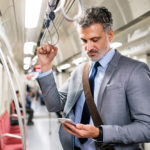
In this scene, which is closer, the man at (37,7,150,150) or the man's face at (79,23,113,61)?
the man at (37,7,150,150)

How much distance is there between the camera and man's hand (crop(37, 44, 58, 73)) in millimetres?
1456

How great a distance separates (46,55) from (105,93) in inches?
23.0

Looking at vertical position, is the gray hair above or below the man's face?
above

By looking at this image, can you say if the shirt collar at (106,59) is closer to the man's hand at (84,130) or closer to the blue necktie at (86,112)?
the blue necktie at (86,112)

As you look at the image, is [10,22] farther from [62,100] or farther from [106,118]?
[106,118]

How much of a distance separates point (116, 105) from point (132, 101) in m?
0.10

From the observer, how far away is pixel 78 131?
109cm

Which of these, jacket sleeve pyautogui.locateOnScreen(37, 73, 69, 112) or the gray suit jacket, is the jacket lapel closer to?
the gray suit jacket

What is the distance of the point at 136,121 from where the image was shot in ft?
3.77

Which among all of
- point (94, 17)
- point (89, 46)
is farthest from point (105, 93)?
point (94, 17)

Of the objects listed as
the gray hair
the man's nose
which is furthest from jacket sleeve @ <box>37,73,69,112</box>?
the gray hair

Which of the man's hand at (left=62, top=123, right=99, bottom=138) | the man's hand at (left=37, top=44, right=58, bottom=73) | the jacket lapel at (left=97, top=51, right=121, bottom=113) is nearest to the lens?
the man's hand at (left=62, top=123, right=99, bottom=138)

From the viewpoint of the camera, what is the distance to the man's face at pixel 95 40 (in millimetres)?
1351

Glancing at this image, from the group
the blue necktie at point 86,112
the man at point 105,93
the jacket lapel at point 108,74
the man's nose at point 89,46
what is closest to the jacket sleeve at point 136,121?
the man at point 105,93
